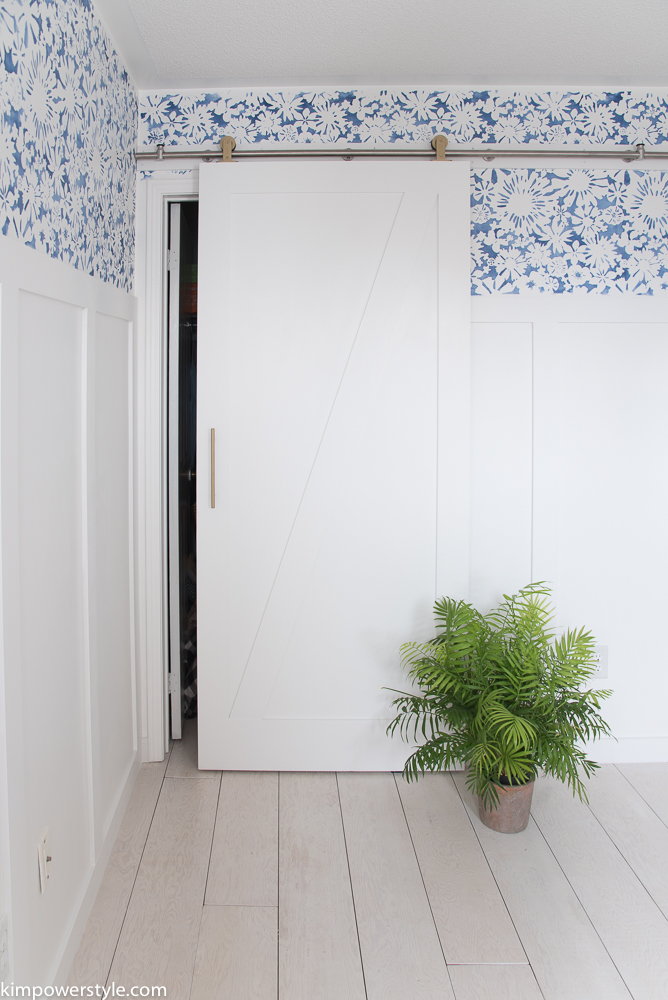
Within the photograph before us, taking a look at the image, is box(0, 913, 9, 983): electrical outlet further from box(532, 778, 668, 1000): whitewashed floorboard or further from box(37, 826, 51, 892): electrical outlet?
box(532, 778, 668, 1000): whitewashed floorboard

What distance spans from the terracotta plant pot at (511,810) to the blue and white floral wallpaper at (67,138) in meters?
1.90

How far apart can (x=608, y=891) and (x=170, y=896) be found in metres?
1.16

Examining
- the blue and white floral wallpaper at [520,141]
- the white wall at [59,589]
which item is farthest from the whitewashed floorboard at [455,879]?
the blue and white floral wallpaper at [520,141]

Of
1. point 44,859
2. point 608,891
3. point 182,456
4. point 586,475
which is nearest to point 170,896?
point 44,859

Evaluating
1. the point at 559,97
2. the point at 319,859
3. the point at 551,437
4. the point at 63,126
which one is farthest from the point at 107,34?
the point at 319,859

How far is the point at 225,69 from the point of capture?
2.25 meters

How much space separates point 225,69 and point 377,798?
2458 millimetres

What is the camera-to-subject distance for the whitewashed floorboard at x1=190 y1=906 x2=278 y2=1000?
1.49 meters

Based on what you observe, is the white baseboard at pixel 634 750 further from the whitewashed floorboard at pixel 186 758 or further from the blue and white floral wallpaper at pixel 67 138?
the blue and white floral wallpaper at pixel 67 138

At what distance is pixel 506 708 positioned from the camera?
6.54 feet

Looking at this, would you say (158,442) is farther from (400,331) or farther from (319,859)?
(319,859)

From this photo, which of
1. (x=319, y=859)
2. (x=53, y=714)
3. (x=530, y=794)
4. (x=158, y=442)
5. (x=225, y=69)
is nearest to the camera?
(x=53, y=714)

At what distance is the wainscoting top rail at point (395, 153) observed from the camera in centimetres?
Answer: 230

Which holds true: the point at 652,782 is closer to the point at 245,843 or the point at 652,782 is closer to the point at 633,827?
the point at 633,827
